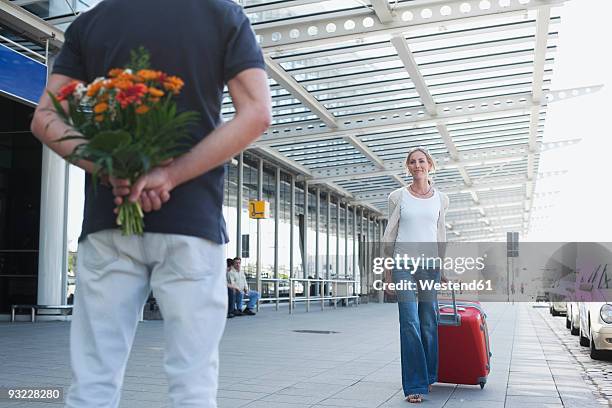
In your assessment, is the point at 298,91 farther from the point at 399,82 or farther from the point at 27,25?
the point at 27,25

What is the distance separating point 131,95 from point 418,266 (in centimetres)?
363

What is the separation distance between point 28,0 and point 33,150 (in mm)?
4463

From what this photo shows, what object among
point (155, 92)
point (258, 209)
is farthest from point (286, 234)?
point (155, 92)

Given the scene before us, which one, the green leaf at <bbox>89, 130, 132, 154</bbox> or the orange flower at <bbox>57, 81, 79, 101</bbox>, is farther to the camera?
the orange flower at <bbox>57, 81, 79, 101</bbox>

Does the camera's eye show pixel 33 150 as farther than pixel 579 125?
No

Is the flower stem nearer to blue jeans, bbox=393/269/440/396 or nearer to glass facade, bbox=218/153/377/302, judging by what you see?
blue jeans, bbox=393/269/440/396

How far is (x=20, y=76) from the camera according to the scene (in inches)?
398

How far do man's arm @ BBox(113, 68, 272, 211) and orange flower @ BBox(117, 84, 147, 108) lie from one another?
0.17 metres

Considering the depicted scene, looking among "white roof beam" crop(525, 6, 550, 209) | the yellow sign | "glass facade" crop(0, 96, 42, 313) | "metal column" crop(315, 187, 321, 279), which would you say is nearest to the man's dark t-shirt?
"white roof beam" crop(525, 6, 550, 209)

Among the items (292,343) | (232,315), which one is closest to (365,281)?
(232,315)

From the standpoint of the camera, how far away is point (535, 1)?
1170 centimetres

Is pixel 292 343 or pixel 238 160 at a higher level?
pixel 238 160

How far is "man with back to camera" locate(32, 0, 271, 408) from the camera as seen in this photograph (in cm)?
167

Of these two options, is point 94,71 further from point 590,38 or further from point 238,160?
point 238,160
